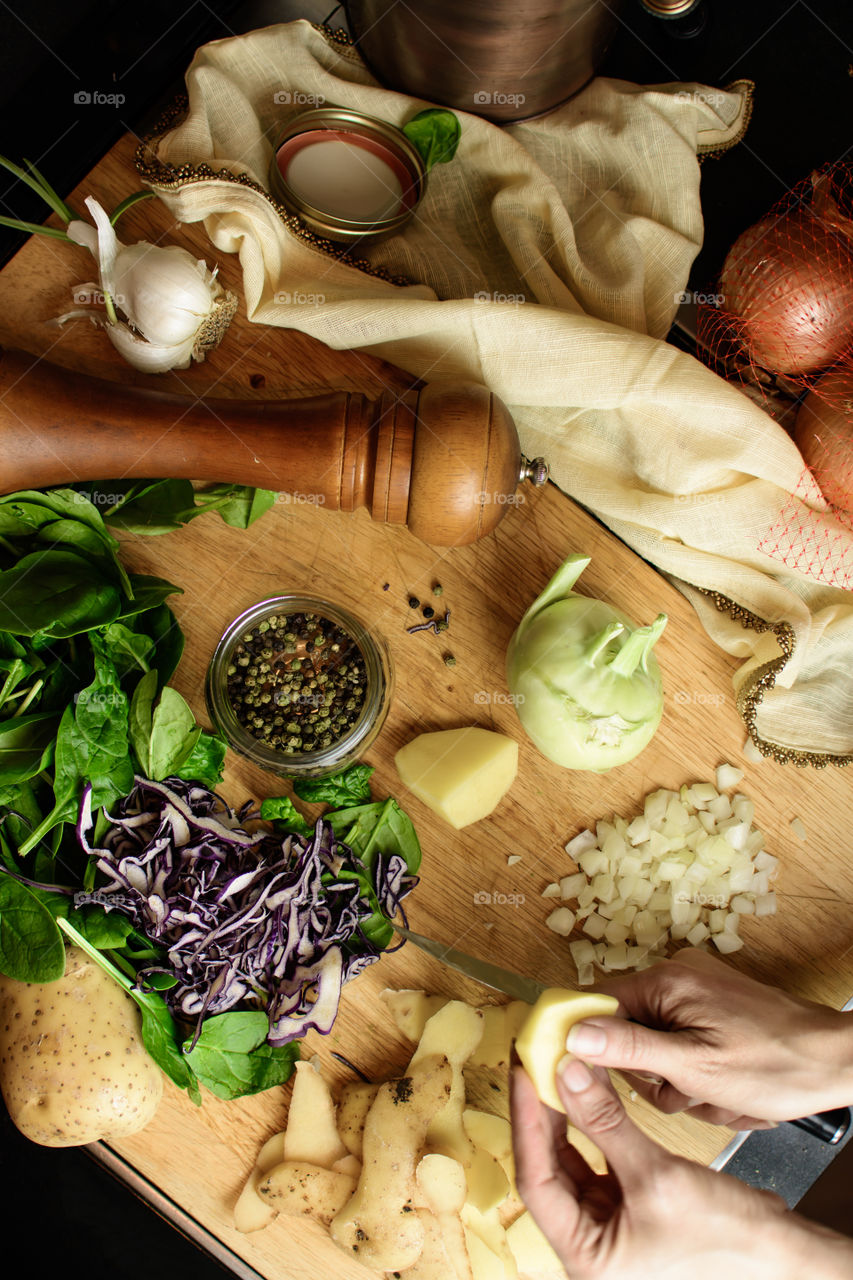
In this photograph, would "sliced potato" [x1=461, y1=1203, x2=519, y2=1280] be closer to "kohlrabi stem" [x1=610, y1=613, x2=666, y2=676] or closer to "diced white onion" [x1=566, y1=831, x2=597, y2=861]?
"diced white onion" [x1=566, y1=831, x2=597, y2=861]

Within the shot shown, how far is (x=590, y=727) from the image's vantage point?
3.82 feet

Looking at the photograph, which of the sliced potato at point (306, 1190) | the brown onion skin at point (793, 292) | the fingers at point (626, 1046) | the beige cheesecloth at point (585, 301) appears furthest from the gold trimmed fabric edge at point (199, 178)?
the sliced potato at point (306, 1190)

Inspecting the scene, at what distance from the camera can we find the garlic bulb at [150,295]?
1.11 metres

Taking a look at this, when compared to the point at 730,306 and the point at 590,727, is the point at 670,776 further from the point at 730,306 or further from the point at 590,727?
the point at 730,306

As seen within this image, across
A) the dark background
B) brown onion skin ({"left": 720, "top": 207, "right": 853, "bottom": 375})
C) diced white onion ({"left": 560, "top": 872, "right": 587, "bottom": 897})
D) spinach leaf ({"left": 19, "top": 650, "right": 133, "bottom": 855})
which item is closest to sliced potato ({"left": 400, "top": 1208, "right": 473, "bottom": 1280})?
diced white onion ({"left": 560, "top": 872, "right": 587, "bottom": 897})

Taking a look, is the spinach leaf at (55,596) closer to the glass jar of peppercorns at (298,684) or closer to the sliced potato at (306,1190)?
the glass jar of peppercorns at (298,684)

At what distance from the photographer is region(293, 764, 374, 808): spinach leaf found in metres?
1.23

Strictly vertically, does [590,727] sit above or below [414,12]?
below

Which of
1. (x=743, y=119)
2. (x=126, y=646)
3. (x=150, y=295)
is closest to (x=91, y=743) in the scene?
(x=126, y=646)

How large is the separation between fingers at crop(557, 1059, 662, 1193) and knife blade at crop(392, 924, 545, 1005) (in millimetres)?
197

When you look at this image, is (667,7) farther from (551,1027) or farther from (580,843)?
(551,1027)

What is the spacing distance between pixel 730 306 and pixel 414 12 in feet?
1.74

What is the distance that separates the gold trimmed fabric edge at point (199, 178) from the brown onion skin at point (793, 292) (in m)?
0.44

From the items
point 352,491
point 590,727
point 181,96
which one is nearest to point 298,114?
point 181,96
